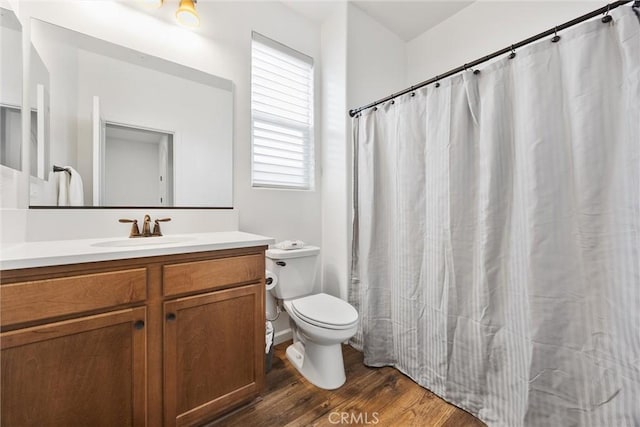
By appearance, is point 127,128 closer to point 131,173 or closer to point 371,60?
point 131,173

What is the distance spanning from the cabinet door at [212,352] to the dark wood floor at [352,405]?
14 cm

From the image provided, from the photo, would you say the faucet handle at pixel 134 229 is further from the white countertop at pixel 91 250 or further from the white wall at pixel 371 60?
the white wall at pixel 371 60

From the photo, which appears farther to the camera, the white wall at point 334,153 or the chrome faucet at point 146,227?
the white wall at point 334,153

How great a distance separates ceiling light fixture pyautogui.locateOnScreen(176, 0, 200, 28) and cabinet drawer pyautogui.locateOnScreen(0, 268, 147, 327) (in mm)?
1450

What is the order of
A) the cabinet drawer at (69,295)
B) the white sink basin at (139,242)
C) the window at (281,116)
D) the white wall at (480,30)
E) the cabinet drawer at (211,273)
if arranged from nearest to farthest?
the cabinet drawer at (69,295) → the cabinet drawer at (211,273) → the white sink basin at (139,242) → the white wall at (480,30) → the window at (281,116)

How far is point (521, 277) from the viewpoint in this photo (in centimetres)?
116

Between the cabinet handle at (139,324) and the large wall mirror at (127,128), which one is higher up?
the large wall mirror at (127,128)

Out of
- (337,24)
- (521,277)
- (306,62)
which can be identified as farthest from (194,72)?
(521,277)

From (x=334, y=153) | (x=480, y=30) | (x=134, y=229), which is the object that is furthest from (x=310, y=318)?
(x=480, y=30)

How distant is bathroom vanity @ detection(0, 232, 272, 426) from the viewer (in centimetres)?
83

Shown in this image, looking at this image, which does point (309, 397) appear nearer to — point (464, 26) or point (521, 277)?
point (521, 277)

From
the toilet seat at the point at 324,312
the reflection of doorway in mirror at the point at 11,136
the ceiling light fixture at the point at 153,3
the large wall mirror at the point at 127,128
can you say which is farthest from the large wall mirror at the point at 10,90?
the toilet seat at the point at 324,312

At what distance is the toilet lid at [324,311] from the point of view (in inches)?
57.2

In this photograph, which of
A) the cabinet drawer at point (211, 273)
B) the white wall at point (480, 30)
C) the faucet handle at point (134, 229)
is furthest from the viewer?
the white wall at point (480, 30)
